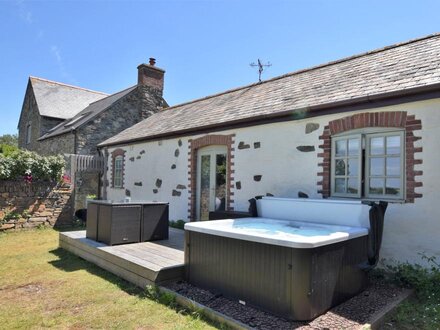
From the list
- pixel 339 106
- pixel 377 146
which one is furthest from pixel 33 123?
pixel 377 146

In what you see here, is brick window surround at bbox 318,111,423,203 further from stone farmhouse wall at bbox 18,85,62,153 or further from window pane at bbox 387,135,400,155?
stone farmhouse wall at bbox 18,85,62,153

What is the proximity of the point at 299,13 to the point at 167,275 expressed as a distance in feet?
24.8


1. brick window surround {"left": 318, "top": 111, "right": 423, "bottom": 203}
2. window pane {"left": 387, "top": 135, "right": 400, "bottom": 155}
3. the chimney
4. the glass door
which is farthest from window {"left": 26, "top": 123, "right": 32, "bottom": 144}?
window pane {"left": 387, "top": 135, "right": 400, "bottom": 155}

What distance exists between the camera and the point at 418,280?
4078 mm

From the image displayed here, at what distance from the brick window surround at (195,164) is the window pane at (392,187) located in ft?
10.8

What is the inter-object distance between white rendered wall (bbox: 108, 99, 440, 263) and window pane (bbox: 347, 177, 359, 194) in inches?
20.4

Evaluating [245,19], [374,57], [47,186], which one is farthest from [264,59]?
[47,186]

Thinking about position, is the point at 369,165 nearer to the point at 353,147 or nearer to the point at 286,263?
the point at 353,147

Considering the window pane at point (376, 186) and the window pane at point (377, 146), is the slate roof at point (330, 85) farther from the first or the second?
the window pane at point (376, 186)

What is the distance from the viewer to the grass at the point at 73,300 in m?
3.35

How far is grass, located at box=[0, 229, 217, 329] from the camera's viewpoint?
3348 mm

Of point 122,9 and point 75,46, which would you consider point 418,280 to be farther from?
point 75,46

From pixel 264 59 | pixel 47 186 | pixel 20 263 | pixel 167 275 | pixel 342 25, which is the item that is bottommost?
pixel 20 263

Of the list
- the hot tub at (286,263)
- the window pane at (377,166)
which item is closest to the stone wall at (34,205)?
the hot tub at (286,263)
